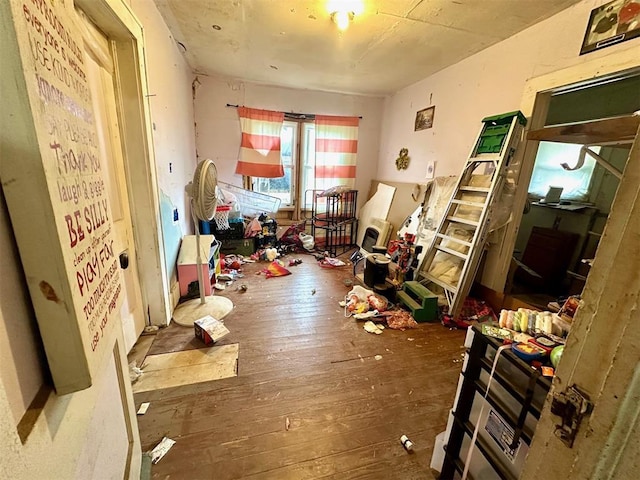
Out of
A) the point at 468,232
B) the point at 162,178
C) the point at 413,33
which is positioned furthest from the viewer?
the point at 468,232

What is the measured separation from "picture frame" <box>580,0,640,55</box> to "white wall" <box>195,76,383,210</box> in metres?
2.91

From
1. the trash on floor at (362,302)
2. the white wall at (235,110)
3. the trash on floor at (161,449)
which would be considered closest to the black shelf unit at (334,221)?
the white wall at (235,110)

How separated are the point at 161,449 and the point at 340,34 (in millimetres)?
3194

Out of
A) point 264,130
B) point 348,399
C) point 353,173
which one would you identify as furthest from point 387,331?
point 264,130

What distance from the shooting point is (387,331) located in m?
2.25

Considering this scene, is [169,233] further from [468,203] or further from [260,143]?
[468,203]

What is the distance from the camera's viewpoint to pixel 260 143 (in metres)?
4.02

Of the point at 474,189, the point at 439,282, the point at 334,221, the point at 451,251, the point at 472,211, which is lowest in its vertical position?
the point at 439,282

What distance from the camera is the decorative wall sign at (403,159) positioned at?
12.7ft

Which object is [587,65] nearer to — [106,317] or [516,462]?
[516,462]

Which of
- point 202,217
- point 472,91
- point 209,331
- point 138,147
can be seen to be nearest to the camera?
point 138,147

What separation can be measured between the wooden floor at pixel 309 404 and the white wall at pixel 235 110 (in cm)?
269

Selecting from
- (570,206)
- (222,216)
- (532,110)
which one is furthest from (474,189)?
(222,216)

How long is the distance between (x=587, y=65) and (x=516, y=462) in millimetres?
2421
